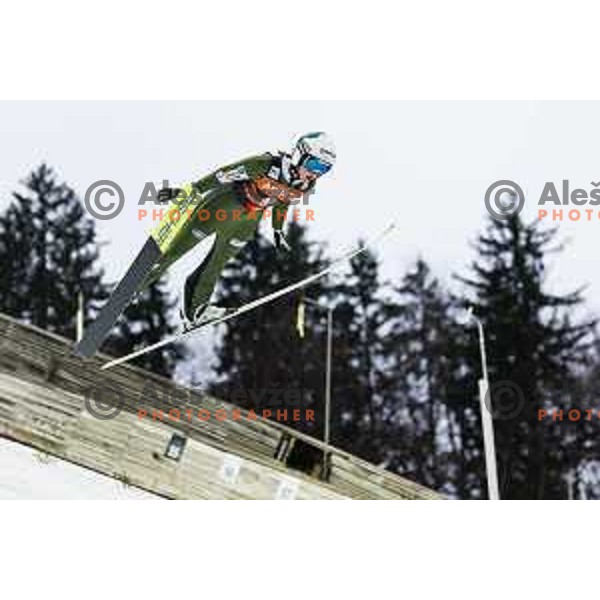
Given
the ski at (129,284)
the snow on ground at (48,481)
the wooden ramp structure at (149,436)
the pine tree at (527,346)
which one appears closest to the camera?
the snow on ground at (48,481)

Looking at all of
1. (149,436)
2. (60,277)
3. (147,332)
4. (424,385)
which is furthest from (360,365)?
(149,436)

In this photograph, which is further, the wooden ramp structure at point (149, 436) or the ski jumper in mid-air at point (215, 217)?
the wooden ramp structure at point (149, 436)

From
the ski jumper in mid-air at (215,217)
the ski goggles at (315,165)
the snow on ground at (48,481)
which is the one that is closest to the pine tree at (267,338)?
the snow on ground at (48,481)

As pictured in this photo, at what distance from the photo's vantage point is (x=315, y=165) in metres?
7.48

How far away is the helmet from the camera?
293 inches

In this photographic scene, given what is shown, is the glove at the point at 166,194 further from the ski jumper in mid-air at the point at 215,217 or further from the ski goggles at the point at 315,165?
the ski goggles at the point at 315,165

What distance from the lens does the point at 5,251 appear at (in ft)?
57.5

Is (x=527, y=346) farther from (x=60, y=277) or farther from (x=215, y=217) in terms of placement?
(x=215, y=217)

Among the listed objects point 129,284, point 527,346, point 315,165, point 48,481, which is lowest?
point 48,481

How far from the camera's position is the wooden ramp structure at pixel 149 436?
8312mm

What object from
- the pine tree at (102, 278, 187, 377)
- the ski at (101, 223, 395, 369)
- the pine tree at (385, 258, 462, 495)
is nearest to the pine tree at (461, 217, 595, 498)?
the pine tree at (385, 258, 462, 495)

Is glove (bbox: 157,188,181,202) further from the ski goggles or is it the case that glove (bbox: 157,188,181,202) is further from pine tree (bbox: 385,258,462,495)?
pine tree (bbox: 385,258,462,495)

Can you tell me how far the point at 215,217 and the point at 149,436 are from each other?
2207mm
